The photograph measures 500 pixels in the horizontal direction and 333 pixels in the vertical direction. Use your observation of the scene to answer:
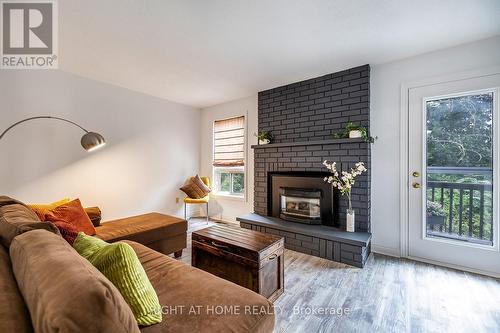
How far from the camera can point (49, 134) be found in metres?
2.93

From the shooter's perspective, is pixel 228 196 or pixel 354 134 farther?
pixel 228 196

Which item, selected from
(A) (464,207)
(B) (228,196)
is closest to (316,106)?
(A) (464,207)

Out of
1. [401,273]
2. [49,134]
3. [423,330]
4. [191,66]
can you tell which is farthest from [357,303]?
[49,134]

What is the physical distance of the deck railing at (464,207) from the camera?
2318 mm

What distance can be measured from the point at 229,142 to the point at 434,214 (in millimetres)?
3392

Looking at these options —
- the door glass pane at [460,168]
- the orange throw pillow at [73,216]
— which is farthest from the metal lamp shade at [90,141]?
the door glass pane at [460,168]

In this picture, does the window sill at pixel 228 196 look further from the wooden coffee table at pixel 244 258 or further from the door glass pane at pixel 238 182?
the wooden coffee table at pixel 244 258

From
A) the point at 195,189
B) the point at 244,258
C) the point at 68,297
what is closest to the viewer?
the point at 68,297

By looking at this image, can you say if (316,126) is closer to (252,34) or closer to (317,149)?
(317,149)

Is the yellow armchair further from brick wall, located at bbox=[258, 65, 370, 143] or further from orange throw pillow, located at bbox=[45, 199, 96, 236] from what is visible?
orange throw pillow, located at bbox=[45, 199, 96, 236]

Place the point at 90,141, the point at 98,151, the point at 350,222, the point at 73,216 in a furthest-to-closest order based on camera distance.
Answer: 1. the point at 98,151
2. the point at 350,222
3. the point at 90,141
4. the point at 73,216

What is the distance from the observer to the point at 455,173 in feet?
8.07

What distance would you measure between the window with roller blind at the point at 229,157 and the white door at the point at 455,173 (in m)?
2.70

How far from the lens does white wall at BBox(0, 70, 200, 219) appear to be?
106 inches
